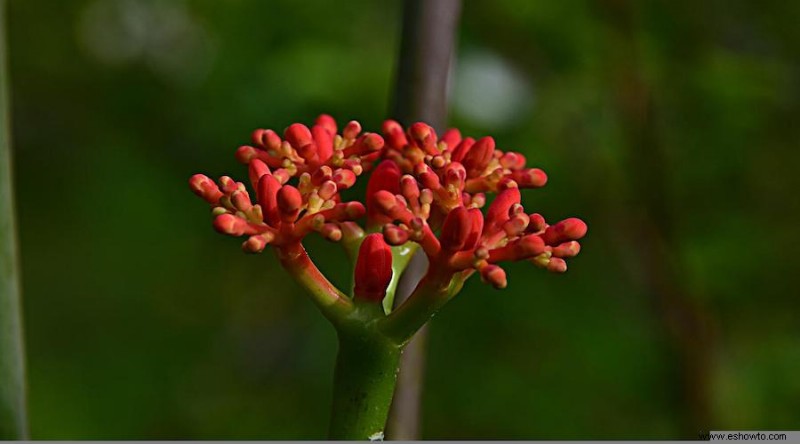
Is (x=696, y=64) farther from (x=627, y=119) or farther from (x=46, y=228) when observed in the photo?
(x=46, y=228)

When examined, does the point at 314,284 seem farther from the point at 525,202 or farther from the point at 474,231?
the point at 525,202

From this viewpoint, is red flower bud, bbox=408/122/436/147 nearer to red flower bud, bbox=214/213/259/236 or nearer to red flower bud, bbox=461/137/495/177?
red flower bud, bbox=461/137/495/177

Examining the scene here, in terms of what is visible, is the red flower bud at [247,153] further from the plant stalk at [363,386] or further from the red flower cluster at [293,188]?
the plant stalk at [363,386]

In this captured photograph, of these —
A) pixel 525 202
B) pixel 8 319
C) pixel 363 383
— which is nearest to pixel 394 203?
pixel 363 383

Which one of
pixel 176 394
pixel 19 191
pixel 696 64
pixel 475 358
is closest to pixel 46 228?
pixel 19 191

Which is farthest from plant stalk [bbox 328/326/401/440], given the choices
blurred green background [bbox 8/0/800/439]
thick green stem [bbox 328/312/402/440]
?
blurred green background [bbox 8/0/800/439]

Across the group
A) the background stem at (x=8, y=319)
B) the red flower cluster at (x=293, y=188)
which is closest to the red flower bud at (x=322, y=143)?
the red flower cluster at (x=293, y=188)
